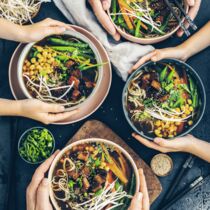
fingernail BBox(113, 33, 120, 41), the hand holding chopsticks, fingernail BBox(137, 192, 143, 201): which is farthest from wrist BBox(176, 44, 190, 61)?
fingernail BBox(137, 192, 143, 201)

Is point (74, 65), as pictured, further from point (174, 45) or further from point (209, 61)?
point (209, 61)

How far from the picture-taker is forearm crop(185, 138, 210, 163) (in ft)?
6.40

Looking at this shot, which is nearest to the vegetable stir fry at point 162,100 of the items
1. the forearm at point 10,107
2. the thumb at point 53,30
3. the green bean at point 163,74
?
the green bean at point 163,74

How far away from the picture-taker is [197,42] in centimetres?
200

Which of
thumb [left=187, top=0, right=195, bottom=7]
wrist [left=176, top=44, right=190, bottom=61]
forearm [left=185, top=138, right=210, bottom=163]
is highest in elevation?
thumb [left=187, top=0, right=195, bottom=7]

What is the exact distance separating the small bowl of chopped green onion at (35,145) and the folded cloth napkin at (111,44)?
437 mm

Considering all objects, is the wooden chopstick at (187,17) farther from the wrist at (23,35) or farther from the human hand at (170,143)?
the wrist at (23,35)

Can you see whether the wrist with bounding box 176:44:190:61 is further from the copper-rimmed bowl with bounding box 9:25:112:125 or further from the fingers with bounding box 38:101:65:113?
the fingers with bounding box 38:101:65:113

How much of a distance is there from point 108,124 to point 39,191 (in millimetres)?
452

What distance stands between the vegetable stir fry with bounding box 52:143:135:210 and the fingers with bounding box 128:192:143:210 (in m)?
0.08

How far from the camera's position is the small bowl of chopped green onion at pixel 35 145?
1.99 m

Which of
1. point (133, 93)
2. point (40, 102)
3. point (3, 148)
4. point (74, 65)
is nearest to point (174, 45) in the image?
point (133, 93)

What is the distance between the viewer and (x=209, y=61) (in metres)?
2.07

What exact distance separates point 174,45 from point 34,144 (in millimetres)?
770
